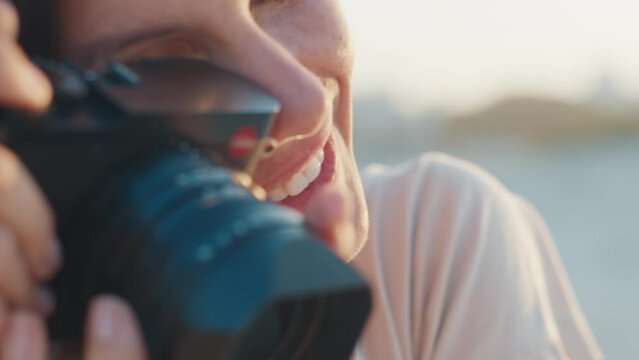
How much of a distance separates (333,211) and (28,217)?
0.50ft

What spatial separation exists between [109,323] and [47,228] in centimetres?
7

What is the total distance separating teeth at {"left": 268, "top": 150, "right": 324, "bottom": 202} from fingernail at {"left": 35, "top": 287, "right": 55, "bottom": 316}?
28cm

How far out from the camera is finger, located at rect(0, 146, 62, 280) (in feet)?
2.23

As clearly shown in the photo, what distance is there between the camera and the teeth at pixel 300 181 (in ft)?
3.29

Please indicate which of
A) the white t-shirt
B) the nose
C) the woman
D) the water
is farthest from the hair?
the water

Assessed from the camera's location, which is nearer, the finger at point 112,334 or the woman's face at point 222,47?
the finger at point 112,334

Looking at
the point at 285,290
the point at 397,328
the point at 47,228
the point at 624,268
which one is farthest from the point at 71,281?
the point at 624,268

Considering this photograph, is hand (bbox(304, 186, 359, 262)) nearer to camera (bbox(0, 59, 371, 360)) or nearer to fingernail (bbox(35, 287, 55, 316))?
camera (bbox(0, 59, 371, 360))

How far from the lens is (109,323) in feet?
2.21

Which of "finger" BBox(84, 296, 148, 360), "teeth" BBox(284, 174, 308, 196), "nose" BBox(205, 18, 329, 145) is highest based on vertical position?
"nose" BBox(205, 18, 329, 145)

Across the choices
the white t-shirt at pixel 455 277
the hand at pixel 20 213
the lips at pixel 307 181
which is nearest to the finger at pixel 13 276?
the hand at pixel 20 213

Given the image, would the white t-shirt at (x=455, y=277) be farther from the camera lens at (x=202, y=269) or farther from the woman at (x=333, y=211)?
the camera lens at (x=202, y=269)

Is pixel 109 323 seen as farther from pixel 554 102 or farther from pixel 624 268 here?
pixel 554 102

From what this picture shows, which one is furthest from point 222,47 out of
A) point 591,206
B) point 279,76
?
point 591,206
